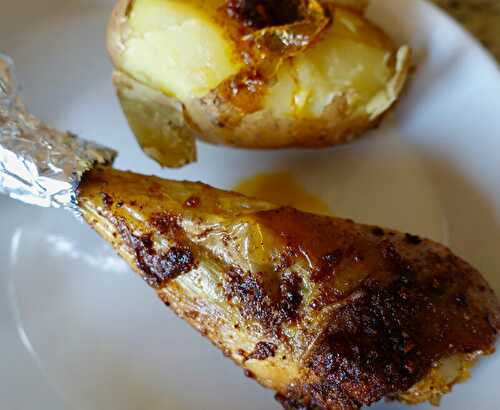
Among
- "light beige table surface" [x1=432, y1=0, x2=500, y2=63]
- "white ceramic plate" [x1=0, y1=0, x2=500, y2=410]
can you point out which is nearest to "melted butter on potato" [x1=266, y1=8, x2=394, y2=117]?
"white ceramic plate" [x1=0, y1=0, x2=500, y2=410]

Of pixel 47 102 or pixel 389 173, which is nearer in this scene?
pixel 389 173

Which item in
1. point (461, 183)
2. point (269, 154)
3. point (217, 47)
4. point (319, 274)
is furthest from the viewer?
point (269, 154)

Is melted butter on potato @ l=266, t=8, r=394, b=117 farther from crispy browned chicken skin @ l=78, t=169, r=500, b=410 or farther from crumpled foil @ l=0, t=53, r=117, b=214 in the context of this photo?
crumpled foil @ l=0, t=53, r=117, b=214

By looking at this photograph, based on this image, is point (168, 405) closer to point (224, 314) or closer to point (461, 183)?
point (224, 314)

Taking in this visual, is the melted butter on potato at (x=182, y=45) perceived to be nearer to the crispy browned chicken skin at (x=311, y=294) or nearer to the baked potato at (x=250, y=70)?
the baked potato at (x=250, y=70)

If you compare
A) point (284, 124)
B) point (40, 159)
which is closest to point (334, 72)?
point (284, 124)

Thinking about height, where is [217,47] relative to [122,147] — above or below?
above

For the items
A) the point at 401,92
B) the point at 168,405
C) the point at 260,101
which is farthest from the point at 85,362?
the point at 401,92

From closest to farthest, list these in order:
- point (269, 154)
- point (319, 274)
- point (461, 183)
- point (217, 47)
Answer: point (319, 274) < point (217, 47) < point (461, 183) < point (269, 154)
